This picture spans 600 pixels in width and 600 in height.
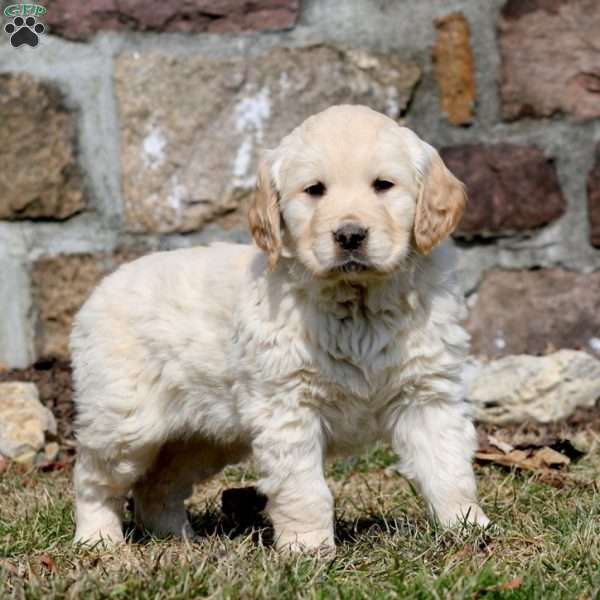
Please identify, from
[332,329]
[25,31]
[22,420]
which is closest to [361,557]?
[332,329]

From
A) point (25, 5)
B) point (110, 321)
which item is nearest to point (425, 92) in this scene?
point (25, 5)

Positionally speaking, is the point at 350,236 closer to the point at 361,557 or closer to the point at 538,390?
the point at 361,557

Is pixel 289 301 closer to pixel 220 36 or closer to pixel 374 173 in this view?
pixel 374 173

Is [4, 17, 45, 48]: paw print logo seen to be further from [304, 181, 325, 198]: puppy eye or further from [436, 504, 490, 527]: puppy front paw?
[436, 504, 490, 527]: puppy front paw

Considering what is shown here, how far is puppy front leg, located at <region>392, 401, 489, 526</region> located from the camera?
3385 mm

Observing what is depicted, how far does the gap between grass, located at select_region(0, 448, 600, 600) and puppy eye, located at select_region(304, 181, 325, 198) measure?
0.97m

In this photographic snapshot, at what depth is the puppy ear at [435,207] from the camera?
335cm

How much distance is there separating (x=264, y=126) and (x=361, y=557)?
2843mm

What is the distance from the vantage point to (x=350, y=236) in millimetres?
3152

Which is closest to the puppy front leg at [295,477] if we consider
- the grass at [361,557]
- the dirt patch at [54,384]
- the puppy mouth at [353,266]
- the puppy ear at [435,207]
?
the grass at [361,557]

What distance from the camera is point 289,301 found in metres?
3.47

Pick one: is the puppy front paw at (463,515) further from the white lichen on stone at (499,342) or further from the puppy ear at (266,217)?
the white lichen on stone at (499,342)

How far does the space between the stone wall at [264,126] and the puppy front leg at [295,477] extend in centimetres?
219

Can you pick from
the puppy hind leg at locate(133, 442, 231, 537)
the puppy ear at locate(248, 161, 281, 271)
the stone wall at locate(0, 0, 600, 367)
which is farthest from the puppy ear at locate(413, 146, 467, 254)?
the stone wall at locate(0, 0, 600, 367)
